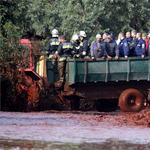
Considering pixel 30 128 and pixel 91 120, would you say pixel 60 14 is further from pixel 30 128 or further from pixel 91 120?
pixel 30 128

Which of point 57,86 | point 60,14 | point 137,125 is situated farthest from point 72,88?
point 60,14

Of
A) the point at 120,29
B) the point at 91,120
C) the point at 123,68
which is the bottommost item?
the point at 91,120

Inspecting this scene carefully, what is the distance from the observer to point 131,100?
17.6 m

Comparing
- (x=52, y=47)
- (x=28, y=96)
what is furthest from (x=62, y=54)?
(x=28, y=96)

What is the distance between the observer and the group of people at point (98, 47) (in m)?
17.0

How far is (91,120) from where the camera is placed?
14.1 metres

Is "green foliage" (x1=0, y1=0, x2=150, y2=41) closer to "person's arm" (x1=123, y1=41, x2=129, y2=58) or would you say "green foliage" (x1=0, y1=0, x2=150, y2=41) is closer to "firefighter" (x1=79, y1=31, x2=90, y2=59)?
"firefighter" (x1=79, y1=31, x2=90, y2=59)

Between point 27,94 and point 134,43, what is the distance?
4.23m

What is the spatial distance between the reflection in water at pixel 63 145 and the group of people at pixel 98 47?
25.0 ft

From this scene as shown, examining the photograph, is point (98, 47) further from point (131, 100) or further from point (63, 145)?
point (63, 145)

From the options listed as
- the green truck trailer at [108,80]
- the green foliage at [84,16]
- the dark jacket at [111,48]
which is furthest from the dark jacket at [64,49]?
the green foliage at [84,16]

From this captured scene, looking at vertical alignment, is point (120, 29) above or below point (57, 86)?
above

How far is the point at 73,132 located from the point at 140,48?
24.6 ft

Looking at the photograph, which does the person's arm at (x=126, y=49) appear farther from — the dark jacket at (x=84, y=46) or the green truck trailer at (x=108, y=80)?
the dark jacket at (x=84, y=46)
